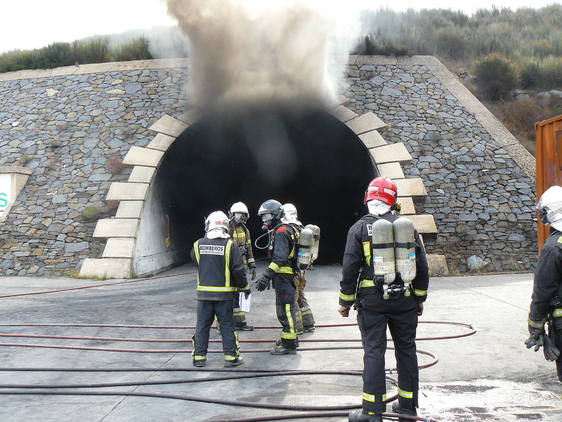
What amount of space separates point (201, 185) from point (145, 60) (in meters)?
4.39

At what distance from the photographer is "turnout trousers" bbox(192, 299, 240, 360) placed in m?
5.38

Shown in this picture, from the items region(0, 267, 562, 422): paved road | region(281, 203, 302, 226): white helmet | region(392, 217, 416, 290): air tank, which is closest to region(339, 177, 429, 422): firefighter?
region(392, 217, 416, 290): air tank

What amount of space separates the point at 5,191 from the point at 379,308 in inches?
483

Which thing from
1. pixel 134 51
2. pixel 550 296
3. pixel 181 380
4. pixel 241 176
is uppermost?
pixel 134 51

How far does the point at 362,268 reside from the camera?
405 cm

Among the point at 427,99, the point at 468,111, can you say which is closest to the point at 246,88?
the point at 427,99

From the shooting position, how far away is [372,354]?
381cm

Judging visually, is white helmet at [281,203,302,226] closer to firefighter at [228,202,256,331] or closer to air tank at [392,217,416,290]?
firefighter at [228,202,256,331]

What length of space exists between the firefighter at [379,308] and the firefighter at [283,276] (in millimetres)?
1880

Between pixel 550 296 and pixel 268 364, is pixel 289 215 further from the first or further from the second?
pixel 550 296

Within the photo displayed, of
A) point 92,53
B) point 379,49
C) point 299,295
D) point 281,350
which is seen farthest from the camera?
point 92,53

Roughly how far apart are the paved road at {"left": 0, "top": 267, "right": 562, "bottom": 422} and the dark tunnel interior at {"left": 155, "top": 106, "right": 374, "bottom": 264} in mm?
5876

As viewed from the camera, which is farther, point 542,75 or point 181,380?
point 542,75

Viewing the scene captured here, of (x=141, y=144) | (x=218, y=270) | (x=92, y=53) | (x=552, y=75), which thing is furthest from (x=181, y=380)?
(x=552, y=75)
